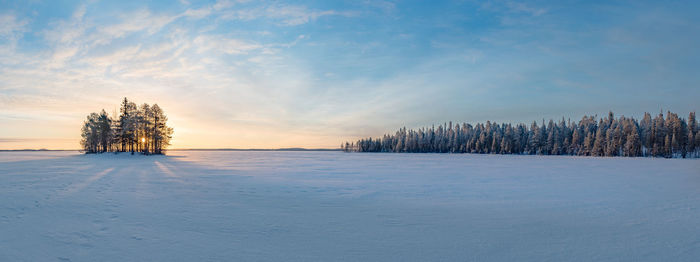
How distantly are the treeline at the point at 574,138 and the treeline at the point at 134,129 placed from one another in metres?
113

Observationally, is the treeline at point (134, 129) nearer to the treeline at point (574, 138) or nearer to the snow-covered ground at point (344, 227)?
the snow-covered ground at point (344, 227)

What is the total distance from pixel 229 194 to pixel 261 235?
732 centimetres

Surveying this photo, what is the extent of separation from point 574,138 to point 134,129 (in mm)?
133081

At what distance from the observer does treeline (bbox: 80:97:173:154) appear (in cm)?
6825

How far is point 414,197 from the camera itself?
1338 cm

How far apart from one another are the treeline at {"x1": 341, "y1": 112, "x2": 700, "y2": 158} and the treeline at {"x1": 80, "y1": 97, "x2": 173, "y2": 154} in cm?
11260

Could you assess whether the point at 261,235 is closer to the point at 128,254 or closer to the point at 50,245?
the point at 128,254

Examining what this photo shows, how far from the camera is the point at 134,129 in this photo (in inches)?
2665

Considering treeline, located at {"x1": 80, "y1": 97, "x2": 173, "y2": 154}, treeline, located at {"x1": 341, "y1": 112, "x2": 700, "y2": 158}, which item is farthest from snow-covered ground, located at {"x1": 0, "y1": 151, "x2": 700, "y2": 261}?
treeline, located at {"x1": 341, "y1": 112, "x2": 700, "y2": 158}

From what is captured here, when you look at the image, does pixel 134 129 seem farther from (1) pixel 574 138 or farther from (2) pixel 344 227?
(1) pixel 574 138

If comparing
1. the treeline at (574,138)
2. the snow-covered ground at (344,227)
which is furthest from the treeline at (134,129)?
the treeline at (574,138)

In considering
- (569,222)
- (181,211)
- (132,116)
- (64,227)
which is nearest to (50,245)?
(64,227)

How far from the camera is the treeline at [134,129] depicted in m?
68.2

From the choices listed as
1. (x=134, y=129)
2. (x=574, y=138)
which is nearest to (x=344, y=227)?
(x=134, y=129)
